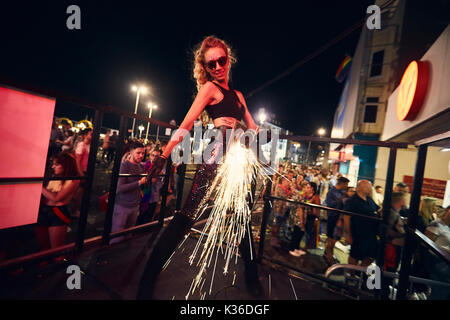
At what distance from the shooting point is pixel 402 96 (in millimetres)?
7734

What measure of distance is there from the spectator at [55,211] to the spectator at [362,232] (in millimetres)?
4865

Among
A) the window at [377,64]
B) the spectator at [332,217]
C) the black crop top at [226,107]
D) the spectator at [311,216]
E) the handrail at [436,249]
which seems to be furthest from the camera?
the window at [377,64]

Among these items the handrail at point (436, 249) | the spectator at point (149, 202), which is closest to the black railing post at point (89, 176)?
the spectator at point (149, 202)

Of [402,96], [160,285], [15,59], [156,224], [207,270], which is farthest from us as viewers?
[15,59]

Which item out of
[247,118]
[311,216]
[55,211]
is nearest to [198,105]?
[247,118]

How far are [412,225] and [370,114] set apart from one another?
691 inches

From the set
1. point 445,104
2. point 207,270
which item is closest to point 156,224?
point 207,270

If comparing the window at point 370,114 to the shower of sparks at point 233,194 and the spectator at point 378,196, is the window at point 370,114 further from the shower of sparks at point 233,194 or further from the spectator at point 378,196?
the shower of sparks at point 233,194

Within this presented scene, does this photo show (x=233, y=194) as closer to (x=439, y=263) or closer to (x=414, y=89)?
(x=439, y=263)

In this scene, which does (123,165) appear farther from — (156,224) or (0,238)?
(0,238)

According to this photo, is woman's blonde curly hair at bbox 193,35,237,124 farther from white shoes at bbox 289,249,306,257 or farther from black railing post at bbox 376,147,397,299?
white shoes at bbox 289,249,306,257

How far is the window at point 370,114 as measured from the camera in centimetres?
1532

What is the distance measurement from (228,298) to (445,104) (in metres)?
6.70

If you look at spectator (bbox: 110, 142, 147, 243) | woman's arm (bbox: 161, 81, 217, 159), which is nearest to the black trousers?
woman's arm (bbox: 161, 81, 217, 159)
